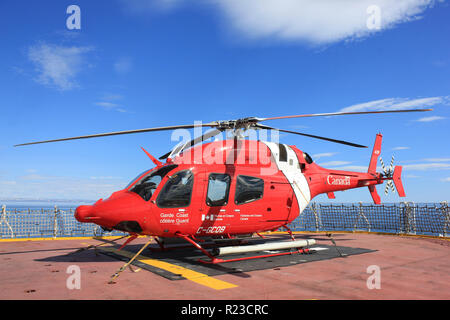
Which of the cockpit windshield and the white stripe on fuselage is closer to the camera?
the cockpit windshield

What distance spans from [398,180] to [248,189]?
955cm

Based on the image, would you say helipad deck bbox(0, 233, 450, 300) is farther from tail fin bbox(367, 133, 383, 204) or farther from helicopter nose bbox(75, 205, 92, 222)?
tail fin bbox(367, 133, 383, 204)

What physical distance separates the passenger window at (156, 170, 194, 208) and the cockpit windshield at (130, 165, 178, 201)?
25 centimetres

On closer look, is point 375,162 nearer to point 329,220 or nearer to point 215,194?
point 329,220

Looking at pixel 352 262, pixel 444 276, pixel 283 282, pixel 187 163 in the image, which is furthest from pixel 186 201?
pixel 444 276

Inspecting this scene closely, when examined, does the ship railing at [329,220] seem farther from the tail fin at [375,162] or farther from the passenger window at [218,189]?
the passenger window at [218,189]

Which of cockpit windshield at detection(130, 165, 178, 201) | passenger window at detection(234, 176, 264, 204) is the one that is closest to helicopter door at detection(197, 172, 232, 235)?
passenger window at detection(234, 176, 264, 204)

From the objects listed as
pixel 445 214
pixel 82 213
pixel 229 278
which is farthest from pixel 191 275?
pixel 445 214

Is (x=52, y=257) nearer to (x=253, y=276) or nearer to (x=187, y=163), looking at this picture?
(x=187, y=163)

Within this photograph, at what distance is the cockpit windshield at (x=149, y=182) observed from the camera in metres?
8.20

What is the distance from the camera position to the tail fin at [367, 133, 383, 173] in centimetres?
1530

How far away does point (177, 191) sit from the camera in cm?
842

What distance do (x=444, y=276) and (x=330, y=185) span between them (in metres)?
5.61
